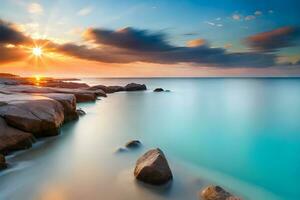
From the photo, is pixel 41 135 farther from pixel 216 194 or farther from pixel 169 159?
pixel 216 194

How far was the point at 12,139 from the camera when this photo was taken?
9.48 meters

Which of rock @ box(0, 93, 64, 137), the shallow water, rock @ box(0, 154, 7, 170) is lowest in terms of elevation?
the shallow water

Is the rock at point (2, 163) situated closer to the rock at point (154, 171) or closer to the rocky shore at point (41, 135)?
the rocky shore at point (41, 135)

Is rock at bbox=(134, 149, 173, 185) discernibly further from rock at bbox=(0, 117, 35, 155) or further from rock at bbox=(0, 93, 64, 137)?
rock at bbox=(0, 93, 64, 137)

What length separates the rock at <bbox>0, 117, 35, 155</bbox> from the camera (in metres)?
9.08

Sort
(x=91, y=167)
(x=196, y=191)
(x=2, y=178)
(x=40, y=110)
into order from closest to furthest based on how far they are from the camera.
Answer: (x=196, y=191), (x=2, y=178), (x=91, y=167), (x=40, y=110)

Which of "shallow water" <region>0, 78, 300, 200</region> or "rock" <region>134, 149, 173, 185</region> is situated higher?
"rock" <region>134, 149, 173, 185</region>

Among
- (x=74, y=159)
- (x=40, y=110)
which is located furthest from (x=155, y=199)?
(x=40, y=110)

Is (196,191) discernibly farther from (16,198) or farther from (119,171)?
(16,198)

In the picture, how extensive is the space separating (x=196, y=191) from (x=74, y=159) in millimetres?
4960

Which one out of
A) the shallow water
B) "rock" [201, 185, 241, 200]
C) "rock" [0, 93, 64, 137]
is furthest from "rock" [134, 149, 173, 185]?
"rock" [0, 93, 64, 137]

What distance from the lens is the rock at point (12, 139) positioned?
908 cm

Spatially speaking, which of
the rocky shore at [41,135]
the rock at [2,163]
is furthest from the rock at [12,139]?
the rock at [2,163]

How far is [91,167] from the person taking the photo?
862cm
